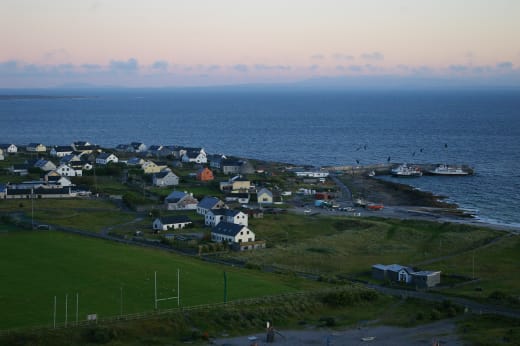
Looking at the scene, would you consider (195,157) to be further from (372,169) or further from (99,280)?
(99,280)

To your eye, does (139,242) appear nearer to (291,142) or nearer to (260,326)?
(260,326)

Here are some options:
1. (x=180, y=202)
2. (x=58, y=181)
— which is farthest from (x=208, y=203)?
(x=58, y=181)

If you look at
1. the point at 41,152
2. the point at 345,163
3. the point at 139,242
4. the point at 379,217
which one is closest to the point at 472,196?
the point at 379,217

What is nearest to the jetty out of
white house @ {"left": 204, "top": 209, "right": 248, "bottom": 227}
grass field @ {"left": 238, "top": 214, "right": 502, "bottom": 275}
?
grass field @ {"left": 238, "top": 214, "right": 502, "bottom": 275}

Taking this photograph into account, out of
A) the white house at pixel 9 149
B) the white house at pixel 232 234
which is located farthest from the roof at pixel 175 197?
the white house at pixel 9 149

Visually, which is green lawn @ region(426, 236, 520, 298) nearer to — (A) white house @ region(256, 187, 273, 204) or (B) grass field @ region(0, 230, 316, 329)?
(B) grass field @ region(0, 230, 316, 329)

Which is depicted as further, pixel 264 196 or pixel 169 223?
pixel 264 196
